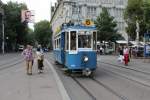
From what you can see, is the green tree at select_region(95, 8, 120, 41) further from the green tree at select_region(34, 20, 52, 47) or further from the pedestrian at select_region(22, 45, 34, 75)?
the green tree at select_region(34, 20, 52, 47)

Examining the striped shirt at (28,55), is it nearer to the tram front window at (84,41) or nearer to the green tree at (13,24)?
the tram front window at (84,41)

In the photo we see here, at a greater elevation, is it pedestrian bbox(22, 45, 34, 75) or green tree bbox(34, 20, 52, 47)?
green tree bbox(34, 20, 52, 47)

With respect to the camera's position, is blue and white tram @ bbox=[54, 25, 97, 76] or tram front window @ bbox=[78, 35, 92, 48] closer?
blue and white tram @ bbox=[54, 25, 97, 76]

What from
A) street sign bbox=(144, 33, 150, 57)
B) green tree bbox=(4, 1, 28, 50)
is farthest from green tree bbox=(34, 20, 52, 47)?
street sign bbox=(144, 33, 150, 57)

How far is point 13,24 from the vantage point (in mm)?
118625

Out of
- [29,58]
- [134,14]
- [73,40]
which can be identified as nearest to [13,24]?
[134,14]

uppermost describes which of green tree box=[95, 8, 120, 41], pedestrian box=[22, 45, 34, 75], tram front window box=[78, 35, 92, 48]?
green tree box=[95, 8, 120, 41]

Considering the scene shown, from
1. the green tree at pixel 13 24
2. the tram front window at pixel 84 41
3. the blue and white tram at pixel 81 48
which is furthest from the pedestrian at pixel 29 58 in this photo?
the green tree at pixel 13 24

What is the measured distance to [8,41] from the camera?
11862 centimetres

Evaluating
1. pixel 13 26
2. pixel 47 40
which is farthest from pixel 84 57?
pixel 47 40

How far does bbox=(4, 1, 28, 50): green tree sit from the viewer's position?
115 m

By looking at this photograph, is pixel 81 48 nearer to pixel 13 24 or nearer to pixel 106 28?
pixel 106 28

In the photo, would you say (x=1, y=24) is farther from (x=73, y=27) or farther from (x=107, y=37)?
(x=73, y=27)

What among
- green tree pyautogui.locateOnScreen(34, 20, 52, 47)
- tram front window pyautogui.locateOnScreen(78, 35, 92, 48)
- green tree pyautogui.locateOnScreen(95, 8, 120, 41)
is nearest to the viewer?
tram front window pyautogui.locateOnScreen(78, 35, 92, 48)
